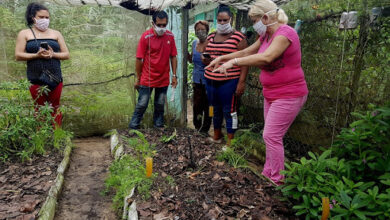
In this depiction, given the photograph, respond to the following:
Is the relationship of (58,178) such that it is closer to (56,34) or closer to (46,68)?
(46,68)

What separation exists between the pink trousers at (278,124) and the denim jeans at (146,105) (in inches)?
94.3

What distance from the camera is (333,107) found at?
11.5 ft

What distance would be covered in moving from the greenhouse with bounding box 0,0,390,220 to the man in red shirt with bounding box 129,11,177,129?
0.06 feet

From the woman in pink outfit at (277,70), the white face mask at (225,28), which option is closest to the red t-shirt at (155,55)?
the white face mask at (225,28)

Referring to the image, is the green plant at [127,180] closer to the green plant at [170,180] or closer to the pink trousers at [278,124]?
the green plant at [170,180]

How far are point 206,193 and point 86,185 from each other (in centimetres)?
163

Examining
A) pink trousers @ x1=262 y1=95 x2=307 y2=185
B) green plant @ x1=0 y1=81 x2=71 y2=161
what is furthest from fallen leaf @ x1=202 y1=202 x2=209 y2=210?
green plant @ x1=0 y1=81 x2=71 y2=161

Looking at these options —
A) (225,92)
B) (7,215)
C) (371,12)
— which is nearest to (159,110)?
(225,92)

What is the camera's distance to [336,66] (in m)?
3.44

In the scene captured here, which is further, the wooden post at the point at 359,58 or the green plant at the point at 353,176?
the wooden post at the point at 359,58

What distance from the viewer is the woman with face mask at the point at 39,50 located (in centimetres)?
377

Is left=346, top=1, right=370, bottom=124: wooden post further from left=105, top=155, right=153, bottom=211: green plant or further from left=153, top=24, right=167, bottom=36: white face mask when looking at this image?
left=153, top=24, right=167, bottom=36: white face mask

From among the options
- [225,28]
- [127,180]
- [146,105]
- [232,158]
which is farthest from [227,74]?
[127,180]

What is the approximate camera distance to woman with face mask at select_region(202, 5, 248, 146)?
3957mm
